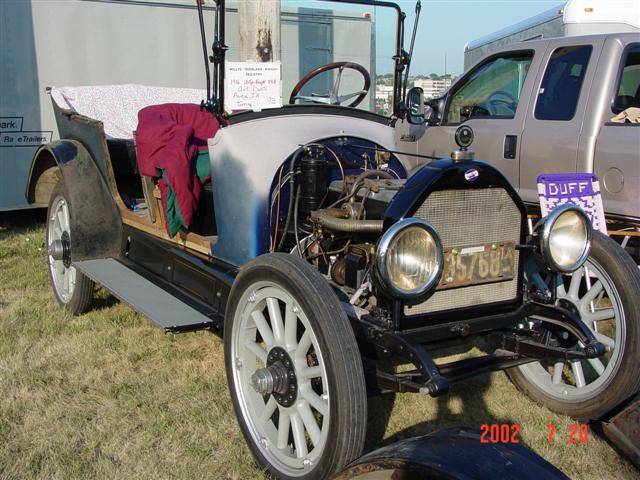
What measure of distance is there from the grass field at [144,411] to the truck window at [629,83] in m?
2.32

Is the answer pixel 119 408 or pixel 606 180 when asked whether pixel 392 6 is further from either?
pixel 119 408

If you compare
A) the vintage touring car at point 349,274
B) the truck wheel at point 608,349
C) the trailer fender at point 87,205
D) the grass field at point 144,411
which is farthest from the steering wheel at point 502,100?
the trailer fender at point 87,205

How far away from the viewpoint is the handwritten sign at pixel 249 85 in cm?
341

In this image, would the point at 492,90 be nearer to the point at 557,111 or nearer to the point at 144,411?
the point at 557,111

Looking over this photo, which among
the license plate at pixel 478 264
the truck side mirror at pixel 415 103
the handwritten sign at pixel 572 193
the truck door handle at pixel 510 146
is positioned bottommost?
the license plate at pixel 478 264

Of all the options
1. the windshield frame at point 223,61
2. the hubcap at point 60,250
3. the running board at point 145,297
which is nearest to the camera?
the running board at point 145,297

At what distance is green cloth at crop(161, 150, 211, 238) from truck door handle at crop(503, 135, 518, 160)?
255 centimetres

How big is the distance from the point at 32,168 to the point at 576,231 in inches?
162

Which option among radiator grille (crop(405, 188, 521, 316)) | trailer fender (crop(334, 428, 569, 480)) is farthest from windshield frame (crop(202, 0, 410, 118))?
trailer fender (crop(334, 428, 569, 480))

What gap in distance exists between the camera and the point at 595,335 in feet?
10.0

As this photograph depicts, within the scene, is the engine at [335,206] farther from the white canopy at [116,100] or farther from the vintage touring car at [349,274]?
the white canopy at [116,100]

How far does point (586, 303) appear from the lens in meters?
3.24

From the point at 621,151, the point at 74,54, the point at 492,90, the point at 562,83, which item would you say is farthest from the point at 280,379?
the point at 74,54

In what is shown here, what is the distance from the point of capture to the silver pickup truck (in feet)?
14.6
